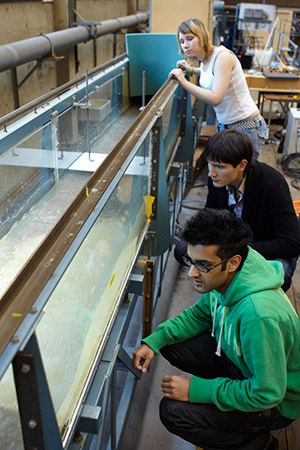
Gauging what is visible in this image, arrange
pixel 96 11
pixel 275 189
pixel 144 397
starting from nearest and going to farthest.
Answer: pixel 275 189
pixel 144 397
pixel 96 11

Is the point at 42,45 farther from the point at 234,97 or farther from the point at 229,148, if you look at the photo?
the point at 229,148

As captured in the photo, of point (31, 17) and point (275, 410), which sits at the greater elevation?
point (31, 17)

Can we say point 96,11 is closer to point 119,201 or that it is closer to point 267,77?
point 267,77

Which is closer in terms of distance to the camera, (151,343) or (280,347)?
(280,347)

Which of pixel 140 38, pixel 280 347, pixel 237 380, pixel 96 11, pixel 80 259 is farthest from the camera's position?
pixel 96 11

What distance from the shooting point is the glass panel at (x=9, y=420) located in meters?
0.97

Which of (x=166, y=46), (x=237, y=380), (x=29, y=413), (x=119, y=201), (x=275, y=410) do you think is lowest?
(x=275, y=410)

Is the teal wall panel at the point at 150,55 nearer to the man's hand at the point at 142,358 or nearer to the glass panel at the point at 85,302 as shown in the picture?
the glass panel at the point at 85,302

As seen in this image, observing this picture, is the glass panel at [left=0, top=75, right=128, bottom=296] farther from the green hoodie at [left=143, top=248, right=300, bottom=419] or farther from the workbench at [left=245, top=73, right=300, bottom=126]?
the workbench at [left=245, top=73, right=300, bottom=126]

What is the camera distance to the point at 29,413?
76 cm

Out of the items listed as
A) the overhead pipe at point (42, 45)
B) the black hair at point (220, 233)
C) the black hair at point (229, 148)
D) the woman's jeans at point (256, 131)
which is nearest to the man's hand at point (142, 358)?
the black hair at point (220, 233)

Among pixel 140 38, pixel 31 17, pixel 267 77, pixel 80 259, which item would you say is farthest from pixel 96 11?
pixel 80 259

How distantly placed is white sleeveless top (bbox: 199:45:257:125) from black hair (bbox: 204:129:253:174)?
745mm

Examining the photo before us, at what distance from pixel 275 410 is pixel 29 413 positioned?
0.90m
